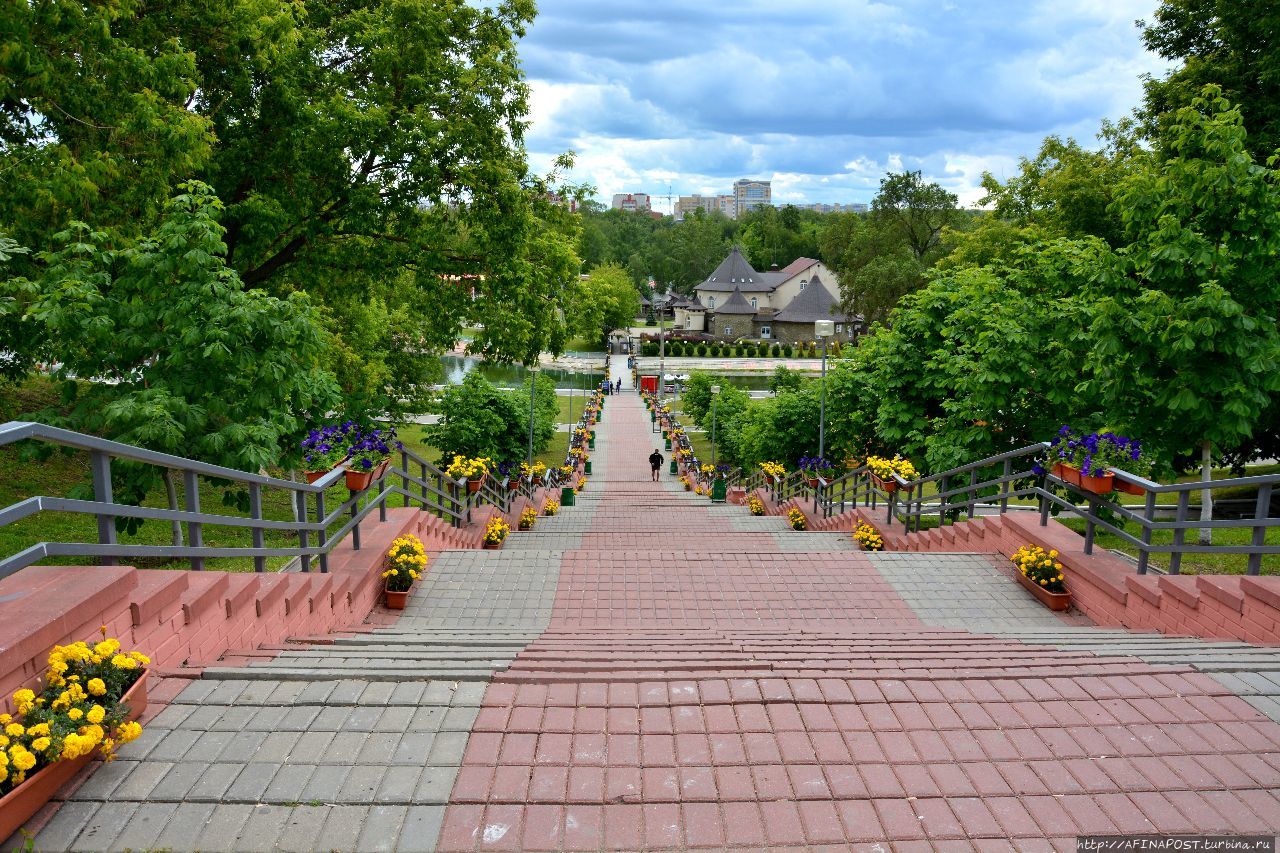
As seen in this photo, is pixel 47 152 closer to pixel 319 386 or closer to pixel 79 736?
pixel 319 386

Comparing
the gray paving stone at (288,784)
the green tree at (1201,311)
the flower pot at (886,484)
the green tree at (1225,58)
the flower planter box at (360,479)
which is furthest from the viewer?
the green tree at (1225,58)

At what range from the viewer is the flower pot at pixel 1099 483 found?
301 inches

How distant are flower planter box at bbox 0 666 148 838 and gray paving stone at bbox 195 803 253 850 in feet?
1.94

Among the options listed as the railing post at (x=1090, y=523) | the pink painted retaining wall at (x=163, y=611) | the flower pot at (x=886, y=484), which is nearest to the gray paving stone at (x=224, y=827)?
the pink painted retaining wall at (x=163, y=611)

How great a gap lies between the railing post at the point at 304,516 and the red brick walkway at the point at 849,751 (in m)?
2.05

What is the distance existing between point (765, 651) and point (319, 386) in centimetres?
541

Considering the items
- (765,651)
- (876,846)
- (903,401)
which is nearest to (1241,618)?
(765,651)

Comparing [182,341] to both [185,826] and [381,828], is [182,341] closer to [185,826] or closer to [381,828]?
[185,826]

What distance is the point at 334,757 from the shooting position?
11.8ft

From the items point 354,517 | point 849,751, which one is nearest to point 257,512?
point 354,517

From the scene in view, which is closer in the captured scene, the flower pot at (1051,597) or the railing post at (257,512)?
the railing post at (257,512)

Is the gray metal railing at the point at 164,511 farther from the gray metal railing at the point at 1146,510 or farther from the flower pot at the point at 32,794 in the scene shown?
the gray metal railing at the point at 1146,510

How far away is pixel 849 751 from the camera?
378cm

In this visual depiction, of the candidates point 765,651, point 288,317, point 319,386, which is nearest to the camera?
point 765,651
